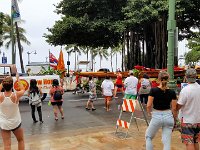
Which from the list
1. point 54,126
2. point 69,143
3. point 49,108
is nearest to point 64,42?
point 49,108

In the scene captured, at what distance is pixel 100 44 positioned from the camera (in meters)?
32.6

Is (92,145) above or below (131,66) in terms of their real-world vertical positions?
below

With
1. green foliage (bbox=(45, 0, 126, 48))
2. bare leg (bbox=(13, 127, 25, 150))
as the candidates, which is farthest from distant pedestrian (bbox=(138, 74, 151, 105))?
green foliage (bbox=(45, 0, 126, 48))

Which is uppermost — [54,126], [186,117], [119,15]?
[119,15]

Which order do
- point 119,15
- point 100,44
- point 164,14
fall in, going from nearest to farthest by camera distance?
point 164,14 < point 119,15 < point 100,44

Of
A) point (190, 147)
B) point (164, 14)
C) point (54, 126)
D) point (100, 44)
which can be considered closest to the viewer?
point (190, 147)

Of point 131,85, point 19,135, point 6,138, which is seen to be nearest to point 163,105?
point 19,135

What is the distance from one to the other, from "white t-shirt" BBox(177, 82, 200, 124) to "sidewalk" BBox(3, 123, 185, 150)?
7.70ft

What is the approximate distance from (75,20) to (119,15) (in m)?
4.26

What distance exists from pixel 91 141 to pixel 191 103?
362cm

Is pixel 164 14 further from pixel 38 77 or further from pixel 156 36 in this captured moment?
pixel 38 77

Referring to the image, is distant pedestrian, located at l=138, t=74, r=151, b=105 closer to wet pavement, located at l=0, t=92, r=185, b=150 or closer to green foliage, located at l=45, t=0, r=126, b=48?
wet pavement, located at l=0, t=92, r=185, b=150

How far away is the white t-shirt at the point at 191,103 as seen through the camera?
5453 millimetres

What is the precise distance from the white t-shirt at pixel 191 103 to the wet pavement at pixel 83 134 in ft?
7.73
